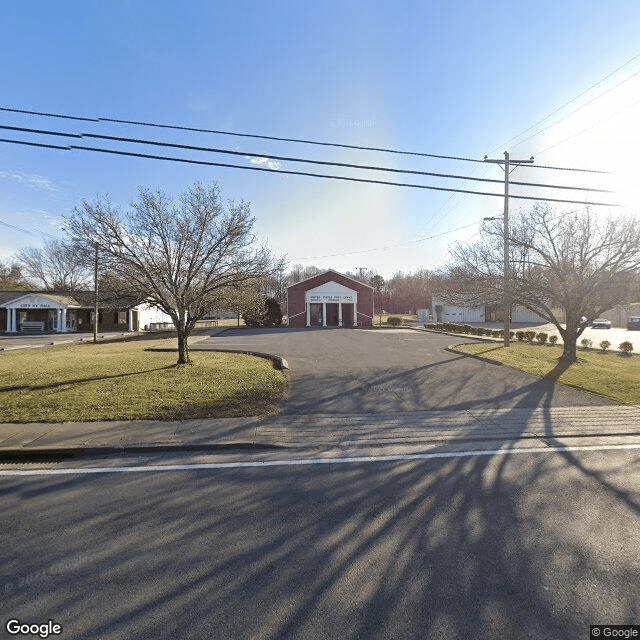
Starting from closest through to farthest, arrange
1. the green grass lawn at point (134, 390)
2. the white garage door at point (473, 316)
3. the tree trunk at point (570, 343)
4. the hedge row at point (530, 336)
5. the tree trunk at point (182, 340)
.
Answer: the green grass lawn at point (134, 390) < the tree trunk at point (182, 340) < the tree trunk at point (570, 343) < the hedge row at point (530, 336) < the white garage door at point (473, 316)

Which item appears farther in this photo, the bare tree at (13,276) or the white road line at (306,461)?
the bare tree at (13,276)

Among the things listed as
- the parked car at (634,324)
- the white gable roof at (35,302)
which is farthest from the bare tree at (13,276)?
the parked car at (634,324)

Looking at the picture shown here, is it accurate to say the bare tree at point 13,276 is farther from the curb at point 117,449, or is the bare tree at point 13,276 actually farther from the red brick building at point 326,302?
the curb at point 117,449

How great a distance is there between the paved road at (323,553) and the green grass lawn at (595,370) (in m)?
5.41

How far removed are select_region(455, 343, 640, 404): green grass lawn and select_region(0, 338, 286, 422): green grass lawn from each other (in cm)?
773

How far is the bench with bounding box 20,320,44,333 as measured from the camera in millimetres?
35938

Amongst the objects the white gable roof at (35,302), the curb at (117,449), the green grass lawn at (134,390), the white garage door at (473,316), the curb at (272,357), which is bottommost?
the curb at (117,449)

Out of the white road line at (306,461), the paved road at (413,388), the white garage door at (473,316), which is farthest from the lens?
the white garage door at (473,316)

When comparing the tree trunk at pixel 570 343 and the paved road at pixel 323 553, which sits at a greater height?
the tree trunk at pixel 570 343

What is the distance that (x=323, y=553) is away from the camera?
113 inches

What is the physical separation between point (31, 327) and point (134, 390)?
37.0 m

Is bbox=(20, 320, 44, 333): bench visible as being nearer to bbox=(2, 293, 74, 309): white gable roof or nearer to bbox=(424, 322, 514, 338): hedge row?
bbox=(2, 293, 74, 309): white gable roof

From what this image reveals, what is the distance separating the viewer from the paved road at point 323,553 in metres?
2.26

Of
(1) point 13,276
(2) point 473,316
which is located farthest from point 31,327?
(2) point 473,316
